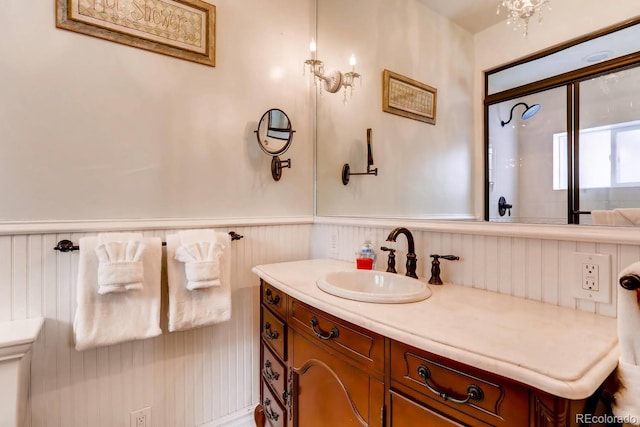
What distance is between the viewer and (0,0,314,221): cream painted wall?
1167mm

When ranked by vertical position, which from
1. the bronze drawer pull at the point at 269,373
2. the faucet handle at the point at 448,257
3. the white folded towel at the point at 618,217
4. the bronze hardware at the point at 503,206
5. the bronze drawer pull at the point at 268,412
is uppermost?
the bronze hardware at the point at 503,206

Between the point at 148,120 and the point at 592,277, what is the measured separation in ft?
5.73

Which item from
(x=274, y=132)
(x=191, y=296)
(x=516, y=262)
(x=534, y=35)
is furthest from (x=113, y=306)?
(x=534, y=35)

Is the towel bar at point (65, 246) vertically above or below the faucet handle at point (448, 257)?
above

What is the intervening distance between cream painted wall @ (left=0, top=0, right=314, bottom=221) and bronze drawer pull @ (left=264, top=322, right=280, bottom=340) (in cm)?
60

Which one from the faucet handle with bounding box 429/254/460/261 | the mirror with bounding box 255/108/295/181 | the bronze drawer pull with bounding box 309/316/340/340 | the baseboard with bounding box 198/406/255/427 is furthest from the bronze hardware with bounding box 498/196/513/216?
the baseboard with bounding box 198/406/255/427

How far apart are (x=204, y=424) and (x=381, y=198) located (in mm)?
1473

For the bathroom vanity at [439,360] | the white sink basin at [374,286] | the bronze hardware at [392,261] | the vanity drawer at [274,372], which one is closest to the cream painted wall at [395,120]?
the bronze hardware at [392,261]

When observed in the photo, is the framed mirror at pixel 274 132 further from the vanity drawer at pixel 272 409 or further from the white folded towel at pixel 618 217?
the white folded towel at pixel 618 217

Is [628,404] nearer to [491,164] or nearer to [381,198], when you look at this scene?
[491,164]

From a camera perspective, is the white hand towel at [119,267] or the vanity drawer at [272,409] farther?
the vanity drawer at [272,409]

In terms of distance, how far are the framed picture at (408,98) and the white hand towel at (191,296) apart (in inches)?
44.6

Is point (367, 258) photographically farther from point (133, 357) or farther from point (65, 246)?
point (65, 246)
